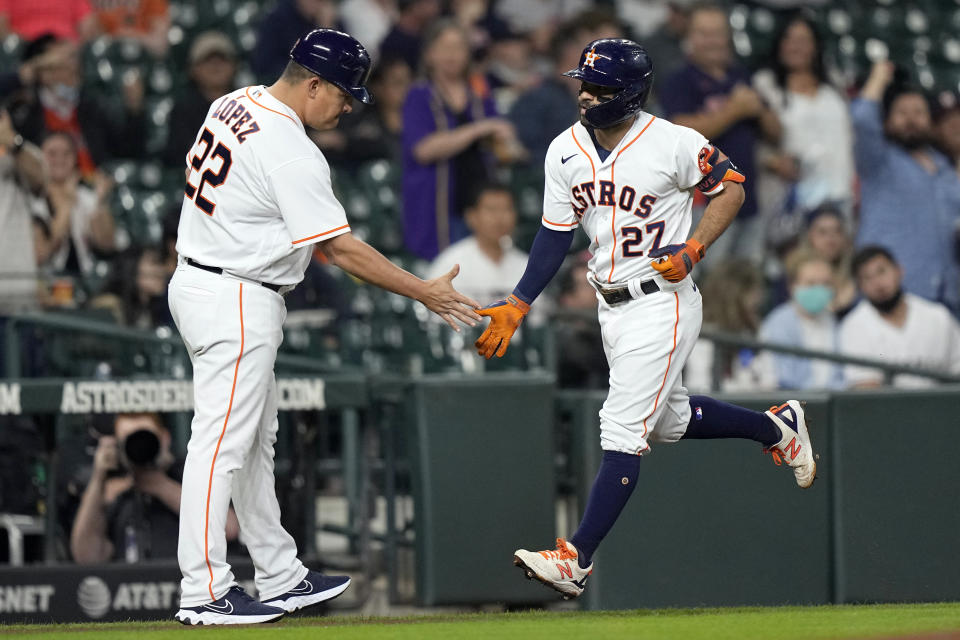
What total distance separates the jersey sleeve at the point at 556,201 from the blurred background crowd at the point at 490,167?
1850 mm

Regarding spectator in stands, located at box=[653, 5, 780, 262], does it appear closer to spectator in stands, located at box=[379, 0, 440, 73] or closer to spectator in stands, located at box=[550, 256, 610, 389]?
spectator in stands, located at box=[379, 0, 440, 73]

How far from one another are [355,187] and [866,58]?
3542 mm

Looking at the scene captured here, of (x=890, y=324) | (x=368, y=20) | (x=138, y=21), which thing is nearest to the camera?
Result: (x=890, y=324)

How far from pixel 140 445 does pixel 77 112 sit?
347cm

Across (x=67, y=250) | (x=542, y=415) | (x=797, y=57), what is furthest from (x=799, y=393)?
(x=67, y=250)

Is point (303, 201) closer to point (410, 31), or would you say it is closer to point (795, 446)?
point (795, 446)

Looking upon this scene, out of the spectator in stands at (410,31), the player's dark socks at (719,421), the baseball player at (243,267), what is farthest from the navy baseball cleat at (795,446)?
the spectator in stands at (410,31)

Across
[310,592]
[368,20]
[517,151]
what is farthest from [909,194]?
[310,592]

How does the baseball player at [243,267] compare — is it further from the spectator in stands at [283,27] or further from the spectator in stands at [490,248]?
the spectator in stands at [283,27]

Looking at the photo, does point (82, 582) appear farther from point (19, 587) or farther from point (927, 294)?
point (927, 294)

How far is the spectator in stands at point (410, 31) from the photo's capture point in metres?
8.83

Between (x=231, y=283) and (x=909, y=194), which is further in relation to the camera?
(x=909, y=194)

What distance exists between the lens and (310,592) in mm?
4426

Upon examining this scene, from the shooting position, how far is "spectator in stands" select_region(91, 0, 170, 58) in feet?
30.0
